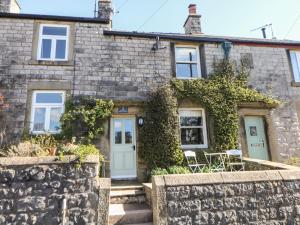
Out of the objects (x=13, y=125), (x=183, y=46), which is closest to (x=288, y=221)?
(x=183, y=46)

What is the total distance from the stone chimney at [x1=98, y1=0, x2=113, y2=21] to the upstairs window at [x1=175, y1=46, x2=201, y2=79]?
3.31m

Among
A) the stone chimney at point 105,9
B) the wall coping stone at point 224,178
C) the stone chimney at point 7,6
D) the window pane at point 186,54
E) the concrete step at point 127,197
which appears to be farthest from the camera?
the window pane at point 186,54

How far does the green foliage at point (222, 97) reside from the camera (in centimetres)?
927

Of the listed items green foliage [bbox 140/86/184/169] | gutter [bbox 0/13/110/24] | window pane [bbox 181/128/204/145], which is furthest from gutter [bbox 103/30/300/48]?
window pane [bbox 181/128/204/145]

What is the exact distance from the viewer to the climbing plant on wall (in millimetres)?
8672

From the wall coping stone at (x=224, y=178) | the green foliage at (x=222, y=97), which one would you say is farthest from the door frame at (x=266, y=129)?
the wall coping stone at (x=224, y=178)

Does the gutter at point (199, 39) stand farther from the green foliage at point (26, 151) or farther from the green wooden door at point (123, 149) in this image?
the green foliage at point (26, 151)

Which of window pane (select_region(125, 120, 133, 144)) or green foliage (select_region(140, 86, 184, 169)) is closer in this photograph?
green foliage (select_region(140, 86, 184, 169))

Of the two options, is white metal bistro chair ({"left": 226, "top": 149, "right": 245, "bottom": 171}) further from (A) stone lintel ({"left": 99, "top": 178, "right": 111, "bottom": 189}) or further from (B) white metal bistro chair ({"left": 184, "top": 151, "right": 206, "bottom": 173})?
(A) stone lintel ({"left": 99, "top": 178, "right": 111, "bottom": 189})

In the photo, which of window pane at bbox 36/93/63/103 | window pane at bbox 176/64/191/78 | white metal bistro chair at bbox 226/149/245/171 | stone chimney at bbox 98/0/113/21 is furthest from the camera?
stone chimney at bbox 98/0/113/21

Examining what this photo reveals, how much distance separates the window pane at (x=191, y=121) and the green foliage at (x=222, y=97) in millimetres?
601

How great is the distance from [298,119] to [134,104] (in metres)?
7.36

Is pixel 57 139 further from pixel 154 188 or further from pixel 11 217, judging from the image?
pixel 154 188

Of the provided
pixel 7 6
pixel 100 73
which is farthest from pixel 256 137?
pixel 7 6
